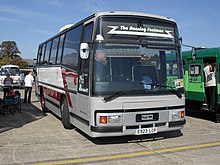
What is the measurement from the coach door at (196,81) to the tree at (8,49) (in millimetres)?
84115

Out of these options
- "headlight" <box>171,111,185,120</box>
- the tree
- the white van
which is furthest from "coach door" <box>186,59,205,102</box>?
the tree

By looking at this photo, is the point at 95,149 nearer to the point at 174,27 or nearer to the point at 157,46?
the point at 157,46

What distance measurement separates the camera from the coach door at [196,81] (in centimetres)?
1050

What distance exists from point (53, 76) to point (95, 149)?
4.34 metres

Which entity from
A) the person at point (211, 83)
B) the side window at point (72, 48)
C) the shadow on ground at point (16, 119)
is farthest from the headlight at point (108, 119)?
the person at point (211, 83)

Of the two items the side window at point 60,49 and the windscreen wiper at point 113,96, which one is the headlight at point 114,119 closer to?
the windscreen wiper at point 113,96

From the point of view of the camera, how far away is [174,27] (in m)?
6.91

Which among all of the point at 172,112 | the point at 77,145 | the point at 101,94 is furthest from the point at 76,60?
the point at 172,112

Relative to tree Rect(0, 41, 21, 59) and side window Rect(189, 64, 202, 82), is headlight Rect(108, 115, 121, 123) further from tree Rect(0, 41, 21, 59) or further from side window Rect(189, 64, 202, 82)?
tree Rect(0, 41, 21, 59)

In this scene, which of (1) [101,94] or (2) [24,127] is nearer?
(1) [101,94]

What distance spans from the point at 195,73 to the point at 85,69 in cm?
583

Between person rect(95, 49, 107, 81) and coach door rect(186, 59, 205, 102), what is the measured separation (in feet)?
18.2

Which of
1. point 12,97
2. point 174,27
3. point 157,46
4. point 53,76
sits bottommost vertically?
point 12,97

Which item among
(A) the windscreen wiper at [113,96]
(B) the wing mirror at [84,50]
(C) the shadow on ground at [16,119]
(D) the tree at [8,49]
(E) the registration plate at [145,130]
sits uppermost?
(D) the tree at [8,49]
